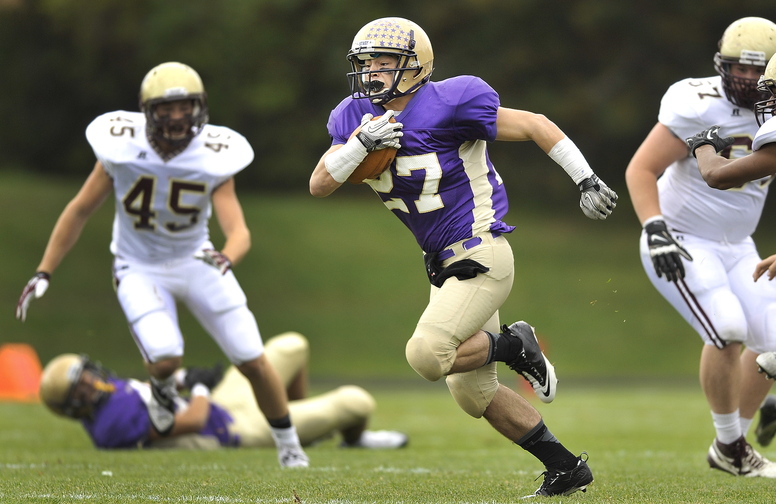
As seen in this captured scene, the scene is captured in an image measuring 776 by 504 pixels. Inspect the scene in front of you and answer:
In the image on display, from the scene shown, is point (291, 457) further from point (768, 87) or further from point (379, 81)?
point (768, 87)

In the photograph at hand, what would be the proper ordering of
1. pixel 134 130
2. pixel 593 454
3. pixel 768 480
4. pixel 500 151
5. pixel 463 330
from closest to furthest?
pixel 463 330 < pixel 768 480 < pixel 134 130 < pixel 593 454 < pixel 500 151

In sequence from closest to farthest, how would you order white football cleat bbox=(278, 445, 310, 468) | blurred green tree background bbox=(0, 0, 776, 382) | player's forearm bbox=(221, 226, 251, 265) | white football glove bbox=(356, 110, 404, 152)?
white football glove bbox=(356, 110, 404, 152), player's forearm bbox=(221, 226, 251, 265), white football cleat bbox=(278, 445, 310, 468), blurred green tree background bbox=(0, 0, 776, 382)

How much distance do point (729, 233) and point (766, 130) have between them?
46.3 inches

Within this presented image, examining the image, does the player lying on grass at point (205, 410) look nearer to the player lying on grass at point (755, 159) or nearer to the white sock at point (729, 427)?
the white sock at point (729, 427)

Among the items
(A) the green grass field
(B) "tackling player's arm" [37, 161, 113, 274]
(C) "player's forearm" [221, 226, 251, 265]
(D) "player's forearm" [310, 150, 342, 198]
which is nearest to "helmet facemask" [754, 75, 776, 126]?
(A) the green grass field

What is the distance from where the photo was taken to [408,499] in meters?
4.21

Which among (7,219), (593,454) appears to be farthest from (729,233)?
(7,219)

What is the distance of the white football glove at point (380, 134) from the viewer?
4152 millimetres

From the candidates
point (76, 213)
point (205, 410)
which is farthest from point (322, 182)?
point (205, 410)

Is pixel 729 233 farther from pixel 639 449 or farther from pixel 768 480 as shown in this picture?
pixel 639 449

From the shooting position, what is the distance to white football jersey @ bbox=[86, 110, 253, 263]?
19.2ft

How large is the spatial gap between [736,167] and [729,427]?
1427mm

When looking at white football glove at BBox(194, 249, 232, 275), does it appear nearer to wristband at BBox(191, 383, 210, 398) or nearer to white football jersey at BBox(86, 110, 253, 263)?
white football jersey at BBox(86, 110, 253, 263)

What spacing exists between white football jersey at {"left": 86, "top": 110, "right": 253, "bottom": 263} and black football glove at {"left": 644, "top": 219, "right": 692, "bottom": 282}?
7.11 ft
